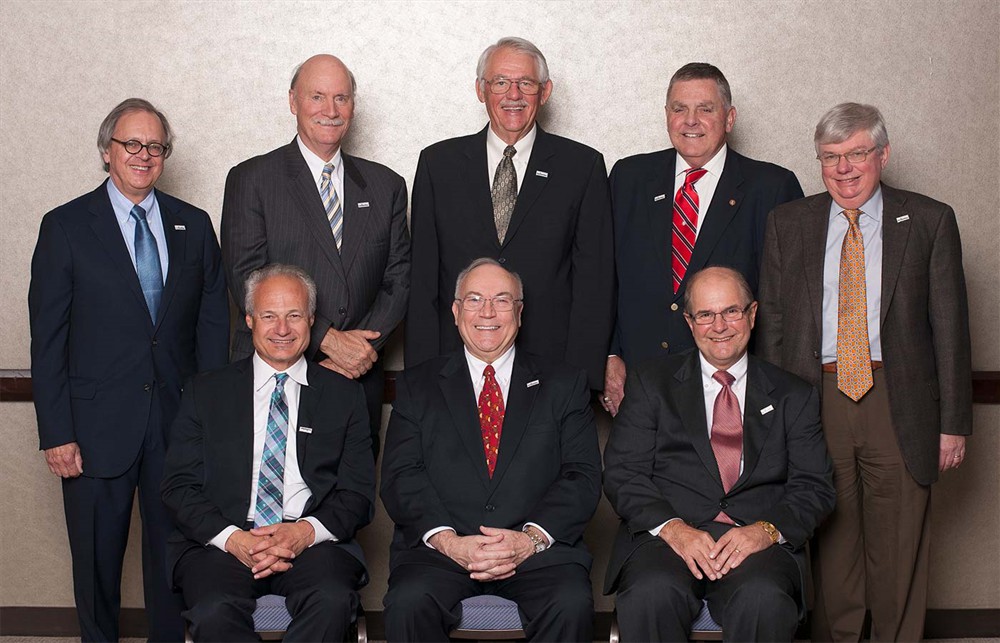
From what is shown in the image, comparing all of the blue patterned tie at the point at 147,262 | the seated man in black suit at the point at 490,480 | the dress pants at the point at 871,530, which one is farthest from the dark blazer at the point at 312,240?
the dress pants at the point at 871,530

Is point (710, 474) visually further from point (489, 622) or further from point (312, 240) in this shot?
point (312, 240)

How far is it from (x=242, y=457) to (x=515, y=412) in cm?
86

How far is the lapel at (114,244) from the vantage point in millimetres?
3686

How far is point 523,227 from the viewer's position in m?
3.79

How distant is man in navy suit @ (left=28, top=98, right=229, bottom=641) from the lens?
143 inches

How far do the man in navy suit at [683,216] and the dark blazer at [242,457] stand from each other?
0.99m

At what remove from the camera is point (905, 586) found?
3707 mm

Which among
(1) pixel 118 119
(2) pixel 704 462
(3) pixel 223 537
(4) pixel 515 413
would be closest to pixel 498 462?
(4) pixel 515 413

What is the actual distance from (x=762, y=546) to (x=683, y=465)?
34cm

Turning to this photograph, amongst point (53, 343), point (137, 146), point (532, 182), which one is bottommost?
point (53, 343)

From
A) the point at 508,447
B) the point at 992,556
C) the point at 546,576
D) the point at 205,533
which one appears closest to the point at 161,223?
the point at 205,533

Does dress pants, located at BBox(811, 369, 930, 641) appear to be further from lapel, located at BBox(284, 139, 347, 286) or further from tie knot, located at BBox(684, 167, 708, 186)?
lapel, located at BBox(284, 139, 347, 286)

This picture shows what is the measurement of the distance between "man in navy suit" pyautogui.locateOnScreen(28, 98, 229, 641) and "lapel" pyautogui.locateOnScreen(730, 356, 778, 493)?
6.49 feet

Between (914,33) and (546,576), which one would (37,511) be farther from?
(914,33)
